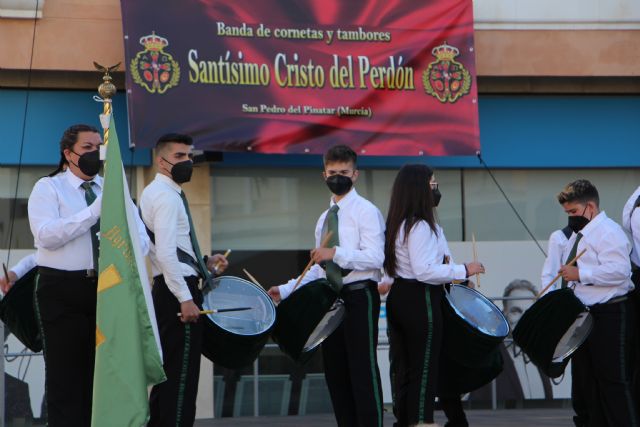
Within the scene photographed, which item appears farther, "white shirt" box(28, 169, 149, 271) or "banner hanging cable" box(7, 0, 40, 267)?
"banner hanging cable" box(7, 0, 40, 267)

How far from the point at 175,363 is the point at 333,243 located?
1536 mm

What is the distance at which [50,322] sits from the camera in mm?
7598

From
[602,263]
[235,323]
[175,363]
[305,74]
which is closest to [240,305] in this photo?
[235,323]

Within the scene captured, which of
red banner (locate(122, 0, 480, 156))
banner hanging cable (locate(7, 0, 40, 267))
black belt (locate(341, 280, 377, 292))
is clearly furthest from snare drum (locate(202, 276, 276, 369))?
banner hanging cable (locate(7, 0, 40, 267))

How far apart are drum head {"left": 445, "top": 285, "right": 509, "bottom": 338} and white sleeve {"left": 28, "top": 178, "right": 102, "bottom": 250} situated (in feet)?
8.94

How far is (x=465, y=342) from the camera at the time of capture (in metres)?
8.98

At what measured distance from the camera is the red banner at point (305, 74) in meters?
12.8

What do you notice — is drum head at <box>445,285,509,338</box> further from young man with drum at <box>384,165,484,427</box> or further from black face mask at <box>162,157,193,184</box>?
black face mask at <box>162,157,193,184</box>

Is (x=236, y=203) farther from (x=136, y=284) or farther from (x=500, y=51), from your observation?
(x=136, y=284)

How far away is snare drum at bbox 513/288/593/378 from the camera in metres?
9.37

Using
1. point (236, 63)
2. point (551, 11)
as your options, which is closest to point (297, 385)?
point (236, 63)

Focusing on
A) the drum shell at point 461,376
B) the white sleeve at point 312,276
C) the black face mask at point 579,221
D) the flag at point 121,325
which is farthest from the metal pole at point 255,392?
the flag at point 121,325

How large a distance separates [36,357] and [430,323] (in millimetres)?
5467

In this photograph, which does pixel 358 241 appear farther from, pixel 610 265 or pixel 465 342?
pixel 610 265
